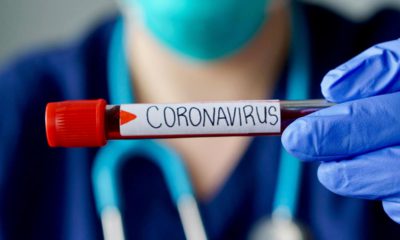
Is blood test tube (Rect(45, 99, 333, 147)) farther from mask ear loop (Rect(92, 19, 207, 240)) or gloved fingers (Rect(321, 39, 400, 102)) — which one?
mask ear loop (Rect(92, 19, 207, 240))

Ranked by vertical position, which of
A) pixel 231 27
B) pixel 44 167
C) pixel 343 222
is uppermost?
pixel 231 27

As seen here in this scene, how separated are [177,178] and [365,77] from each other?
0.93 feet

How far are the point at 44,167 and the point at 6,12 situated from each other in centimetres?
48

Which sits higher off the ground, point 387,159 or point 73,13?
point 73,13

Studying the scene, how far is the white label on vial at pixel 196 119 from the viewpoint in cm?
45

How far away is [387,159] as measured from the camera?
0.48 m

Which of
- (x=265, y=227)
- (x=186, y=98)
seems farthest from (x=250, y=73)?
(x=265, y=227)

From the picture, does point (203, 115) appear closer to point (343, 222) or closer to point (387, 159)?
point (387, 159)

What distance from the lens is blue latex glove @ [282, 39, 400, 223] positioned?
0.46 meters

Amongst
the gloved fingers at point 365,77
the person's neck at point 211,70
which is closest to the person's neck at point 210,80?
the person's neck at point 211,70

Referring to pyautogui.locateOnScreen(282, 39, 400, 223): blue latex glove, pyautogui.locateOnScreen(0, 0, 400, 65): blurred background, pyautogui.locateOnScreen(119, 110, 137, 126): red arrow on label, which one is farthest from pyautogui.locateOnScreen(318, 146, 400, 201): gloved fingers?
pyautogui.locateOnScreen(0, 0, 400, 65): blurred background

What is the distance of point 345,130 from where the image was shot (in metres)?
0.47

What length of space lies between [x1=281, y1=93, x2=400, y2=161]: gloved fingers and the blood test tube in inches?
0.9

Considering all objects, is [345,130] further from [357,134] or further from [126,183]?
[126,183]
